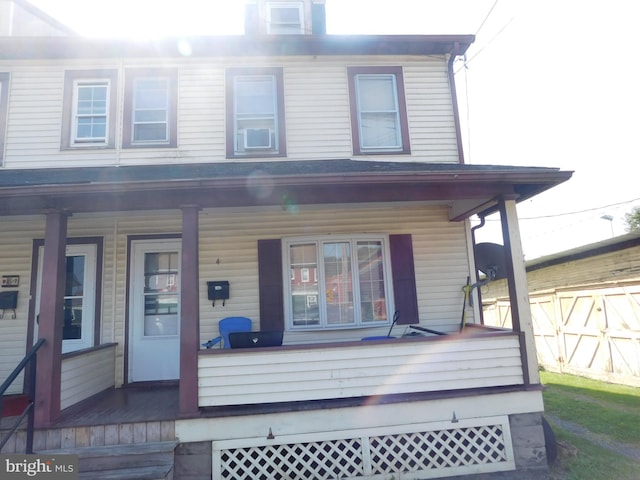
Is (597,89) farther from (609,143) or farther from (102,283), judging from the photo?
(102,283)

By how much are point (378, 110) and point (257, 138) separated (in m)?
2.03

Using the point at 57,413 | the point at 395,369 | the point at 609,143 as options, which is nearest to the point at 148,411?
the point at 57,413

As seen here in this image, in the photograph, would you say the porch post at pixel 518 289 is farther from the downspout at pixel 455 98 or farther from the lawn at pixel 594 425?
the downspout at pixel 455 98

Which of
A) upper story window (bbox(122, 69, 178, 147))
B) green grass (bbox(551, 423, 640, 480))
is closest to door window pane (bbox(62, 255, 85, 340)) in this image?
upper story window (bbox(122, 69, 178, 147))

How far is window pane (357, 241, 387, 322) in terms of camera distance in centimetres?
579

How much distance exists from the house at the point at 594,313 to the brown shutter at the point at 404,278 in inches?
130

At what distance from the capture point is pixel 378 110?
6.34m

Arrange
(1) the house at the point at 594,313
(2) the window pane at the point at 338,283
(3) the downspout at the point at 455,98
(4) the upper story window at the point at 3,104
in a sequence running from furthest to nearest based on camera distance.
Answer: (1) the house at the point at 594,313 → (3) the downspout at the point at 455,98 → (4) the upper story window at the point at 3,104 → (2) the window pane at the point at 338,283

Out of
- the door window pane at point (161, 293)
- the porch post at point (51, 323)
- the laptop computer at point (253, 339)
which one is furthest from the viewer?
the door window pane at point (161, 293)

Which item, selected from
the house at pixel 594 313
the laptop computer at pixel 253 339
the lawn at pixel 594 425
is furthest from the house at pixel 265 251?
the house at pixel 594 313

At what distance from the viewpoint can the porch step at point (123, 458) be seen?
3.58m

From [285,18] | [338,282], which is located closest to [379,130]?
[338,282]

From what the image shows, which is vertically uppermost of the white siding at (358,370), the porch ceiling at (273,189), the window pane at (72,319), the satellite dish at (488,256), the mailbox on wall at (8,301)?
the porch ceiling at (273,189)

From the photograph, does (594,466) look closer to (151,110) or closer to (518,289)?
(518,289)
